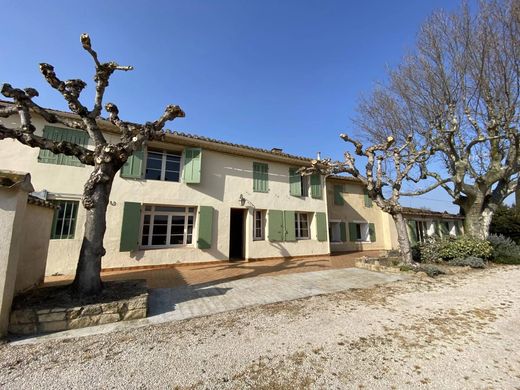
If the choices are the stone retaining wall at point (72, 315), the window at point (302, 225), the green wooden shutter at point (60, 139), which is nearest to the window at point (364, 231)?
the window at point (302, 225)

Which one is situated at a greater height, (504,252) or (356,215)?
(356,215)

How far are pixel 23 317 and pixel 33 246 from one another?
2.18 metres

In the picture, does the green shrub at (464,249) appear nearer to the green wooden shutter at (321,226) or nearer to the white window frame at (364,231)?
the green wooden shutter at (321,226)

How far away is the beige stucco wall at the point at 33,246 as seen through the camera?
4.19 metres

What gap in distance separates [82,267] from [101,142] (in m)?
2.37

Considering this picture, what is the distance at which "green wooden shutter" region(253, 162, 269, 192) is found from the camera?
1045 centimetres

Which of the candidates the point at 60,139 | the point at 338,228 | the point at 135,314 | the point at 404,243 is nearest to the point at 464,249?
the point at 404,243

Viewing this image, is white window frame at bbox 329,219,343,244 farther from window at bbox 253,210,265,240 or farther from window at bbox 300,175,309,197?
window at bbox 253,210,265,240

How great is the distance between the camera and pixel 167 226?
8703mm

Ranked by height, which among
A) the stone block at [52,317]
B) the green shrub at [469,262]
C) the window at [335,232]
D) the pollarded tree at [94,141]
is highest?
the pollarded tree at [94,141]

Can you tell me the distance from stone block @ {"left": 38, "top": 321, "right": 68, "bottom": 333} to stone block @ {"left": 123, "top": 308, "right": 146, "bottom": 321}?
761 mm

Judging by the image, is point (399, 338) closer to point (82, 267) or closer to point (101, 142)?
point (82, 267)

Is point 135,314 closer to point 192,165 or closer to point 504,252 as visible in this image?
point 192,165

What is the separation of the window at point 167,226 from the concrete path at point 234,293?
11.1 ft
